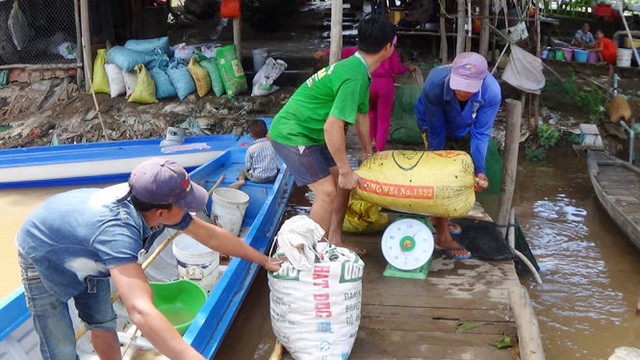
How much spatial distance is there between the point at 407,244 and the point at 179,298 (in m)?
1.61

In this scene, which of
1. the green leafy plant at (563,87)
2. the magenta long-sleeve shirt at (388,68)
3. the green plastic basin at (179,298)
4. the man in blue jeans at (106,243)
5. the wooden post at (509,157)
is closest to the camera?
the man in blue jeans at (106,243)

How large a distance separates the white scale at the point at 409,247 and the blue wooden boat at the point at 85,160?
3463 millimetres

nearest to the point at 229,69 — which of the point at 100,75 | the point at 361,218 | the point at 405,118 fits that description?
the point at 100,75

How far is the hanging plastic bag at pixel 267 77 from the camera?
8859 mm

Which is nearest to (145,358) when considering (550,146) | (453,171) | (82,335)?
(82,335)

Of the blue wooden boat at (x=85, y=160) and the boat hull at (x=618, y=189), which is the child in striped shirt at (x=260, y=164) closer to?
the blue wooden boat at (x=85, y=160)

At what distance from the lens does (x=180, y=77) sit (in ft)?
29.1

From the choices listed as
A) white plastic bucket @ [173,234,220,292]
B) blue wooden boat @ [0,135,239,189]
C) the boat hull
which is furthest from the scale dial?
blue wooden boat @ [0,135,239,189]

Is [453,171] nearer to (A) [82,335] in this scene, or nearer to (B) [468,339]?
(B) [468,339]

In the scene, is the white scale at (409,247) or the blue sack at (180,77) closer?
the white scale at (409,247)

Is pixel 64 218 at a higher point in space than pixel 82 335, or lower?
higher

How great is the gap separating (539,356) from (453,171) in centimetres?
122

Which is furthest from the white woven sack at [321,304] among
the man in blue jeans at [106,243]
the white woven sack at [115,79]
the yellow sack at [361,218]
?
the white woven sack at [115,79]

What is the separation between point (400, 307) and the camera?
364 cm
